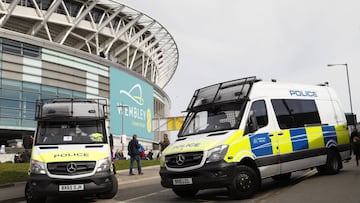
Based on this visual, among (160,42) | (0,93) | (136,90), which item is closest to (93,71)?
(136,90)

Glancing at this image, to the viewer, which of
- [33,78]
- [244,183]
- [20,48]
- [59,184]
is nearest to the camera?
[244,183]

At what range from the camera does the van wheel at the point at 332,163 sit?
10667 mm

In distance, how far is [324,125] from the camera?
10.7 meters

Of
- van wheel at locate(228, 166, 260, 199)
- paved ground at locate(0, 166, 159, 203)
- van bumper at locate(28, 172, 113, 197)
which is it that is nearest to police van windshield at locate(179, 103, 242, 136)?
van wheel at locate(228, 166, 260, 199)

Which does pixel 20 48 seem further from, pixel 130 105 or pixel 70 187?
pixel 70 187

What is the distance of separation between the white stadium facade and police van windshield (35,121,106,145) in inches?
1072

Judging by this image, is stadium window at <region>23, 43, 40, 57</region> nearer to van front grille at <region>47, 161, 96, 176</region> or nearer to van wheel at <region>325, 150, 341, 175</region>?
van front grille at <region>47, 161, 96, 176</region>

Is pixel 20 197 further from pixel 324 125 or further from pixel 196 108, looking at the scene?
pixel 324 125

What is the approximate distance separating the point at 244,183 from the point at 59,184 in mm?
3837

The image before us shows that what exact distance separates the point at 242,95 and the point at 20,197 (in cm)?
651

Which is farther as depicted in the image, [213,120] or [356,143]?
[356,143]

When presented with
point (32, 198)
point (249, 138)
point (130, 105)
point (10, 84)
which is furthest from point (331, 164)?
point (130, 105)

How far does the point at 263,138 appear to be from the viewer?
838 centimetres

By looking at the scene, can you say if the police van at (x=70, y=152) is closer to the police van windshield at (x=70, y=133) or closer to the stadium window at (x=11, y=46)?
the police van windshield at (x=70, y=133)
